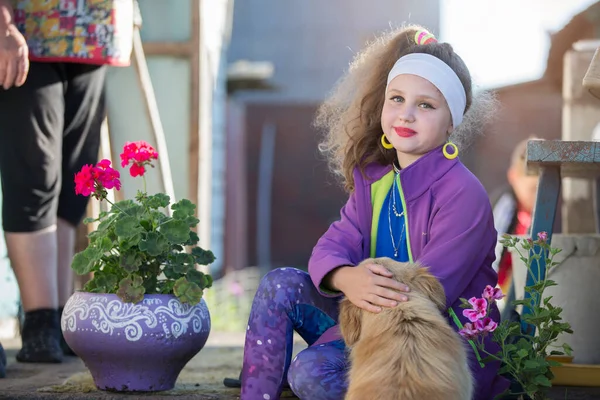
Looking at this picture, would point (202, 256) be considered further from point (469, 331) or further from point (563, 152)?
point (563, 152)

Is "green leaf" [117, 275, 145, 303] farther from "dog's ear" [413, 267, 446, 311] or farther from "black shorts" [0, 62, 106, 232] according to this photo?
"dog's ear" [413, 267, 446, 311]

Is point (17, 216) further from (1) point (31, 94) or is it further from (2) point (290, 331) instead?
(2) point (290, 331)

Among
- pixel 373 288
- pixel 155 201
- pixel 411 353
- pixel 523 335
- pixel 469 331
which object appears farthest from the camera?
pixel 155 201

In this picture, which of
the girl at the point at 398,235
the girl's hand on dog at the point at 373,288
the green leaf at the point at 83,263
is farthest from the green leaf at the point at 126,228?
the girl's hand on dog at the point at 373,288

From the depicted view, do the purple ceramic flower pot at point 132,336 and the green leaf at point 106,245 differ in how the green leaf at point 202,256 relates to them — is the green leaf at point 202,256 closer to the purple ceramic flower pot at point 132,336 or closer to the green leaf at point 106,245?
the purple ceramic flower pot at point 132,336

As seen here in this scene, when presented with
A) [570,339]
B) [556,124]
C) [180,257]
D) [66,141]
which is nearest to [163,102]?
[66,141]

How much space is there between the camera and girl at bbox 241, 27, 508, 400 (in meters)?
2.43

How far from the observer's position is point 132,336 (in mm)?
2635

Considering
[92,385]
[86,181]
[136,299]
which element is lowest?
[92,385]

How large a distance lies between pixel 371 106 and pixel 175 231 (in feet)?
2.40

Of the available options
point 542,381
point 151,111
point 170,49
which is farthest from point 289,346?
point 170,49

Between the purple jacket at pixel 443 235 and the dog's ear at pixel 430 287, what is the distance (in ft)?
0.57

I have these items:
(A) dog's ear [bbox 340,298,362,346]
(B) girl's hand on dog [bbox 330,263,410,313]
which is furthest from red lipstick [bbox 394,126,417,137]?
(A) dog's ear [bbox 340,298,362,346]

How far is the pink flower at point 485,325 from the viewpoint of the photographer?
2293 mm
